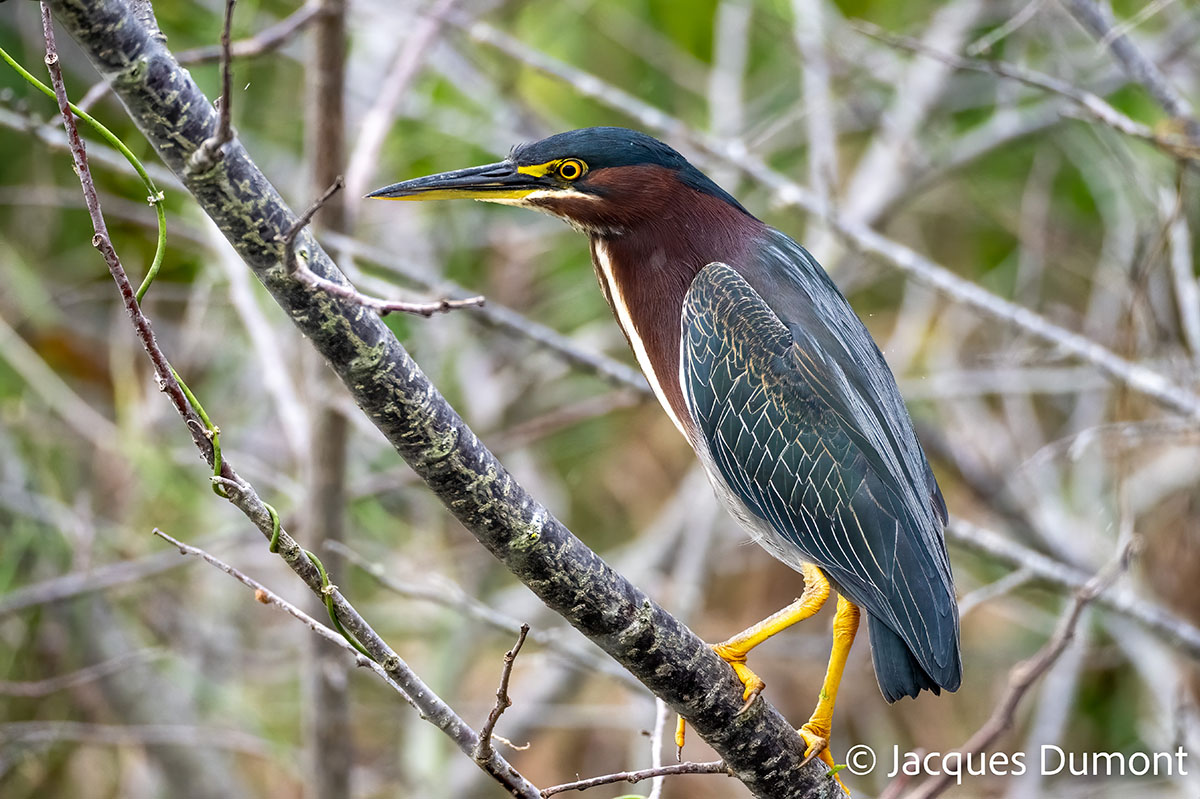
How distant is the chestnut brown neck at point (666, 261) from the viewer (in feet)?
7.69

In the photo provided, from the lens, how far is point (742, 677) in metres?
1.85

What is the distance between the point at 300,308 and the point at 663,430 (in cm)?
409

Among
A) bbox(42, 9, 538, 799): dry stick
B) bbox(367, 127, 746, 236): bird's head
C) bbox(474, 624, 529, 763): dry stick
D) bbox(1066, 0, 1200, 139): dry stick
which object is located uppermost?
bbox(1066, 0, 1200, 139): dry stick

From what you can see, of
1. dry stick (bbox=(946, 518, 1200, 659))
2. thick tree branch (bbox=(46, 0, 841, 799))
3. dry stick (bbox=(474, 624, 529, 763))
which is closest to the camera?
thick tree branch (bbox=(46, 0, 841, 799))

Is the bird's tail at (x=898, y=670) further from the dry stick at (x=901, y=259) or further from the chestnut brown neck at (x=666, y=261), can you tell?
the dry stick at (x=901, y=259)

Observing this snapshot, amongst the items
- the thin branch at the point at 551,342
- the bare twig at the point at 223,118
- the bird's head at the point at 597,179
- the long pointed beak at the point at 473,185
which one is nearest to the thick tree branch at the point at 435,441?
the bare twig at the point at 223,118

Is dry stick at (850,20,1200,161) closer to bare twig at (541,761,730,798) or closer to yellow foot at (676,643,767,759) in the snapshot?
yellow foot at (676,643,767,759)

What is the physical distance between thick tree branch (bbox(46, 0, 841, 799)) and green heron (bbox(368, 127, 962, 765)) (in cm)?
30

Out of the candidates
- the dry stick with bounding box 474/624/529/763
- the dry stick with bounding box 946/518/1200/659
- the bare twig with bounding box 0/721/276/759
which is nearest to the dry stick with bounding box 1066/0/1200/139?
the dry stick with bounding box 946/518/1200/659

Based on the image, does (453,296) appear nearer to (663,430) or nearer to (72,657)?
(72,657)

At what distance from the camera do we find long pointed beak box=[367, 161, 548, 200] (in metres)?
1.97

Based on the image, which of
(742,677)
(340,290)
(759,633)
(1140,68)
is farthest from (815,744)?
(1140,68)

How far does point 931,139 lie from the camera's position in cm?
480

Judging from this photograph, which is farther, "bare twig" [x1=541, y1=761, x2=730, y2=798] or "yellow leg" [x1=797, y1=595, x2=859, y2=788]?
"yellow leg" [x1=797, y1=595, x2=859, y2=788]
